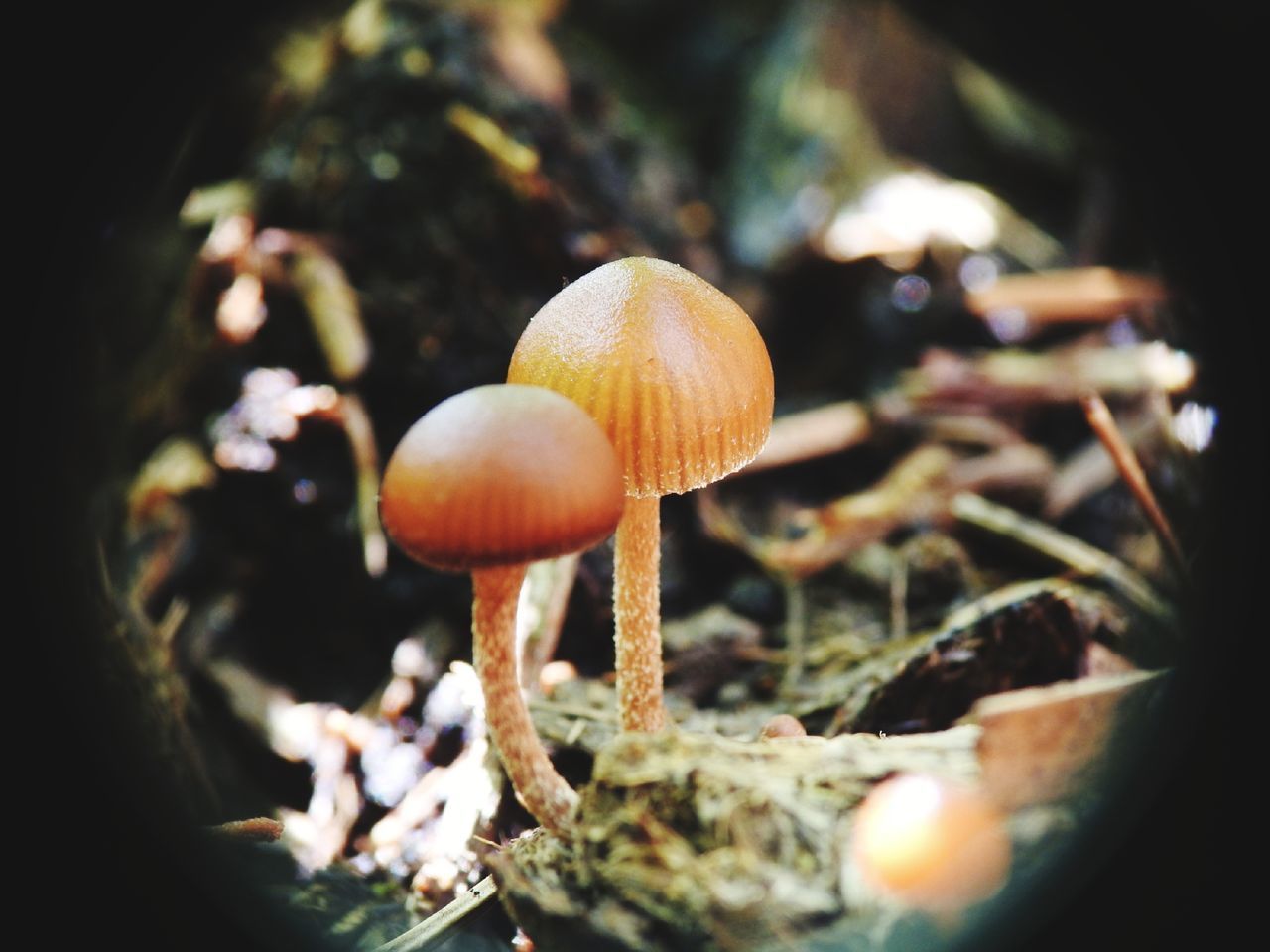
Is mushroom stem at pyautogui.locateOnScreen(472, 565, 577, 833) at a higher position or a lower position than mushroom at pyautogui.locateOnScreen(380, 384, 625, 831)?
lower

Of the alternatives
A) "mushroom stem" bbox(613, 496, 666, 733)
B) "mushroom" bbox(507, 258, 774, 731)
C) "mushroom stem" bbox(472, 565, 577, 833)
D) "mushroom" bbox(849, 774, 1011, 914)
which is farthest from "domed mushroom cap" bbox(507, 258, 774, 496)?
"mushroom" bbox(849, 774, 1011, 914)

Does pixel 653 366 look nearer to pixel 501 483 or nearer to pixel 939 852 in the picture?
pixel 501 483

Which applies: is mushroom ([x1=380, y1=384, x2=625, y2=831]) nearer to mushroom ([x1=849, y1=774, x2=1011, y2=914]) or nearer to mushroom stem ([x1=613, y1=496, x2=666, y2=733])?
mushroom stem ([x1=613, y1=496, x2=666, y2=733])

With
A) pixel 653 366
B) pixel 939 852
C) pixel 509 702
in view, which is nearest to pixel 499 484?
pixel 653 366

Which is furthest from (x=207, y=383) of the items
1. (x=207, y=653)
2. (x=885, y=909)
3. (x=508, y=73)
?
(x=885, y=909)

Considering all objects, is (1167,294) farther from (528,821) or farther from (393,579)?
(393,579)

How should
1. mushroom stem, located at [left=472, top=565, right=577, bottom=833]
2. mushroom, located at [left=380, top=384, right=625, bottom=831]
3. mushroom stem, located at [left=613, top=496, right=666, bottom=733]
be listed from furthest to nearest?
mushroom stem, located at [left=613, top=496, right=666, bottom=733]
mushroom stem, located at [left=472, top=565, right=577, bottom=833]
mushroom, located at [left=380, top=384, right=625, bottom=831]
